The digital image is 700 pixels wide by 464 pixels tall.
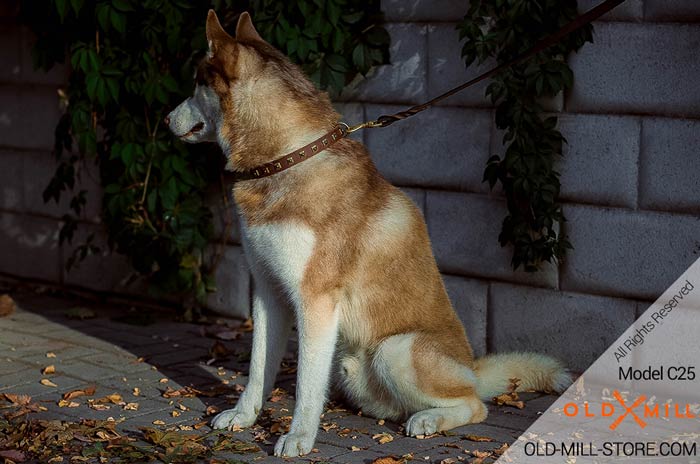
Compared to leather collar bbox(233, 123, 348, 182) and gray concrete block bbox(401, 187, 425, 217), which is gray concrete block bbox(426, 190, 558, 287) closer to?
gray concrete block bbox(401, 187, 425, 217)

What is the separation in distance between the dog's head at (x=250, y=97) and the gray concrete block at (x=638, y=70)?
1.60 m

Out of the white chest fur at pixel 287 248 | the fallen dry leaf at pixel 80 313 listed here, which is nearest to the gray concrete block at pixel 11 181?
the fallen dry leaf at pixel 80 313

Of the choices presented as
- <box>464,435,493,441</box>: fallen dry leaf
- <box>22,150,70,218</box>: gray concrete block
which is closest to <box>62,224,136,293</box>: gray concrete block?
<box>22,150,70,218</box>: gray concrete block

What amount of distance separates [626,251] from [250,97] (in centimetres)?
217

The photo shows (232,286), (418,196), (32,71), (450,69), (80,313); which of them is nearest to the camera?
(450,69)

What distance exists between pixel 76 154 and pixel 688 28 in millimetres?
4478

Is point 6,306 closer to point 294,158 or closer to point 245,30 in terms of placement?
point 245,30

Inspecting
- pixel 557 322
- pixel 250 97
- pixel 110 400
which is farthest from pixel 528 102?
pixel 110 400

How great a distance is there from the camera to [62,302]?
309 inches

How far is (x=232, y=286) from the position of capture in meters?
7.19

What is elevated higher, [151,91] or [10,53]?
[10,53]

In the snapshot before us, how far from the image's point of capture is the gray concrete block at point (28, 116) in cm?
806

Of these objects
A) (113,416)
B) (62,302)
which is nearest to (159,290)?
(62,302)

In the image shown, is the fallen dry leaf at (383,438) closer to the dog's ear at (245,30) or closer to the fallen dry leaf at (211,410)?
the fallen dry leaf at (211,410)
